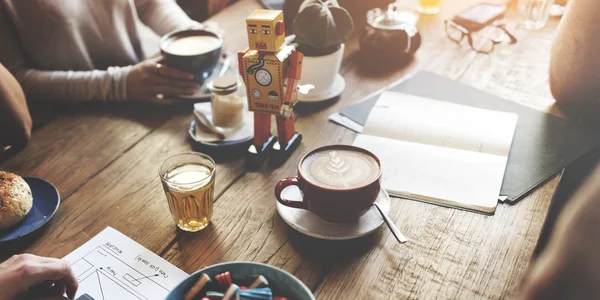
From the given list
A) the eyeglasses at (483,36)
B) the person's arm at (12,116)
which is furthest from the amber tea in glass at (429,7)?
the person's arm at (12,116)

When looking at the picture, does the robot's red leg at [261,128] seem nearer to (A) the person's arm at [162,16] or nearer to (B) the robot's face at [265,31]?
(B) the robot's face at [265,31]

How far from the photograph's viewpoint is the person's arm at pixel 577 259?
0.42 m

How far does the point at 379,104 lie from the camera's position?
41.6 inches

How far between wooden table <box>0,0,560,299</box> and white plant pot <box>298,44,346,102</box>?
29 millimetres

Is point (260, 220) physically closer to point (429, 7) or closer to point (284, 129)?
point (284, 129)

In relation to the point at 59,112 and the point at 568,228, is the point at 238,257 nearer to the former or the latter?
the point at 568,228

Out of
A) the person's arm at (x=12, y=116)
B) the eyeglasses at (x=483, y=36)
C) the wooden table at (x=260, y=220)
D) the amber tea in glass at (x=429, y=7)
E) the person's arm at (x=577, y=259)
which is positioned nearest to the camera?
the person's arm at (x=577, y=259)

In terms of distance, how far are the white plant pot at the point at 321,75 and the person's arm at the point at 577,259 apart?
66 centimetres

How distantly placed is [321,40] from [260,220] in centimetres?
42

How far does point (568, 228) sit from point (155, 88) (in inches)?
34.9

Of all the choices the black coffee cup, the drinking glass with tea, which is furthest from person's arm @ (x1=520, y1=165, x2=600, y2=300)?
the black coffee cup

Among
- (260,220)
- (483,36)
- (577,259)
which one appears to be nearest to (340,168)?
(260,220)

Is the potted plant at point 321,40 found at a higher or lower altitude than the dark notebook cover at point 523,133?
higher

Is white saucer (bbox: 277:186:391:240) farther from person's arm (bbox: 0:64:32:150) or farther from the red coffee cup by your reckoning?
person's arm (bbox: 0:64:32:150)
